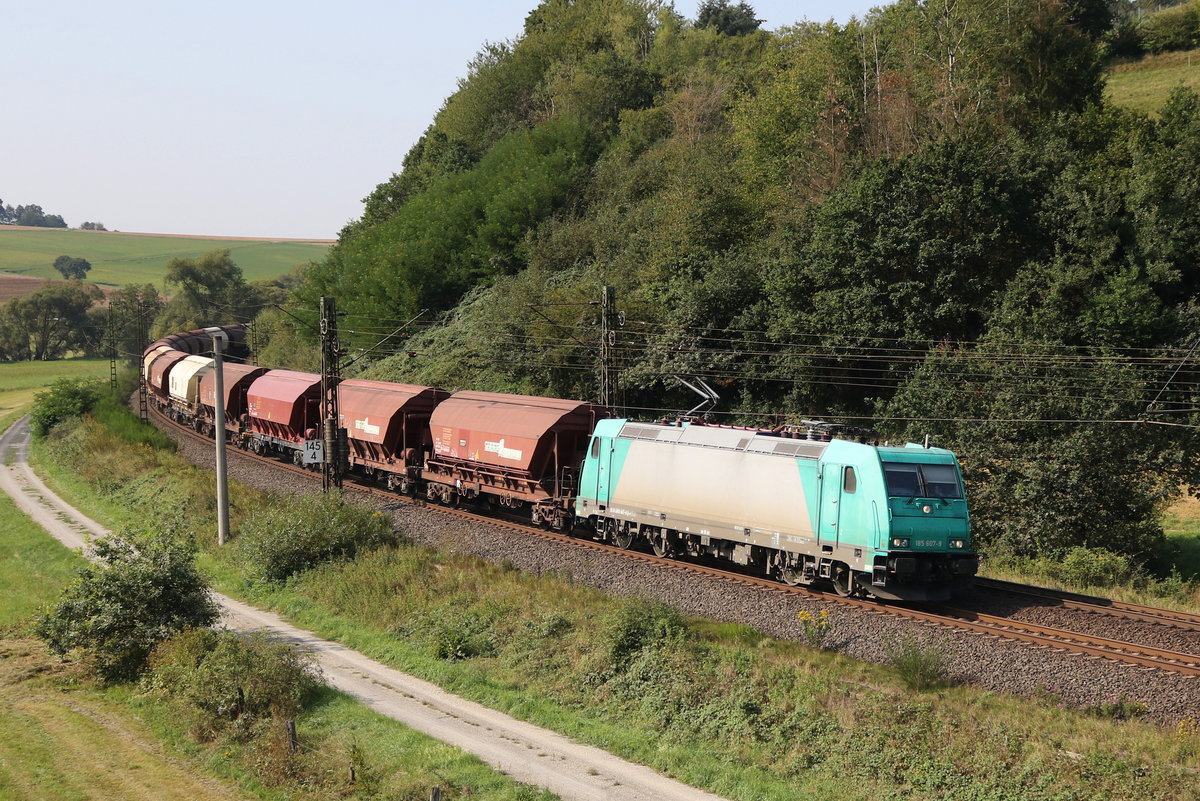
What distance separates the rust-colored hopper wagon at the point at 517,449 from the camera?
30.7 m

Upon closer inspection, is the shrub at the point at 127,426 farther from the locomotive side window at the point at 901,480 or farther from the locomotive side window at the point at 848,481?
the locomotive side window at the point at 901,480

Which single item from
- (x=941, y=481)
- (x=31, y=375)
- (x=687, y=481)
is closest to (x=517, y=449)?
(x=687, y=481)

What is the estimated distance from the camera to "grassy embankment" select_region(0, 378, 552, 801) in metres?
14.6

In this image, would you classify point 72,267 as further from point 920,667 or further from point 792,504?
point 920,667

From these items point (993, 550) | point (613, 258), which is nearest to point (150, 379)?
point (613, 258)

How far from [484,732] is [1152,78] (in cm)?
7287

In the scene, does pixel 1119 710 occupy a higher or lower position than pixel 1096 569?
higher

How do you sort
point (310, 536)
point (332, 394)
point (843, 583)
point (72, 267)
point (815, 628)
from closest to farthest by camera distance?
1. point (815, 628)
2. point (843, 583)
3. point (310, 536)
4. point (332, 394)
5. point (72, 267)

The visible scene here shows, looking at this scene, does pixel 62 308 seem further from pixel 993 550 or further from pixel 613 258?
pixel 993 550


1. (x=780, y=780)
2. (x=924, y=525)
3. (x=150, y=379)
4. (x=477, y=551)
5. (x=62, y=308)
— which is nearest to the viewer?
(x=780, y=780)

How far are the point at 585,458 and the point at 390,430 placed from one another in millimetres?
11052

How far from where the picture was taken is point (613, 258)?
57.7 m

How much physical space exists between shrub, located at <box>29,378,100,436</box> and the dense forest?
82.2 feet

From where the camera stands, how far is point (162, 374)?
226ft
